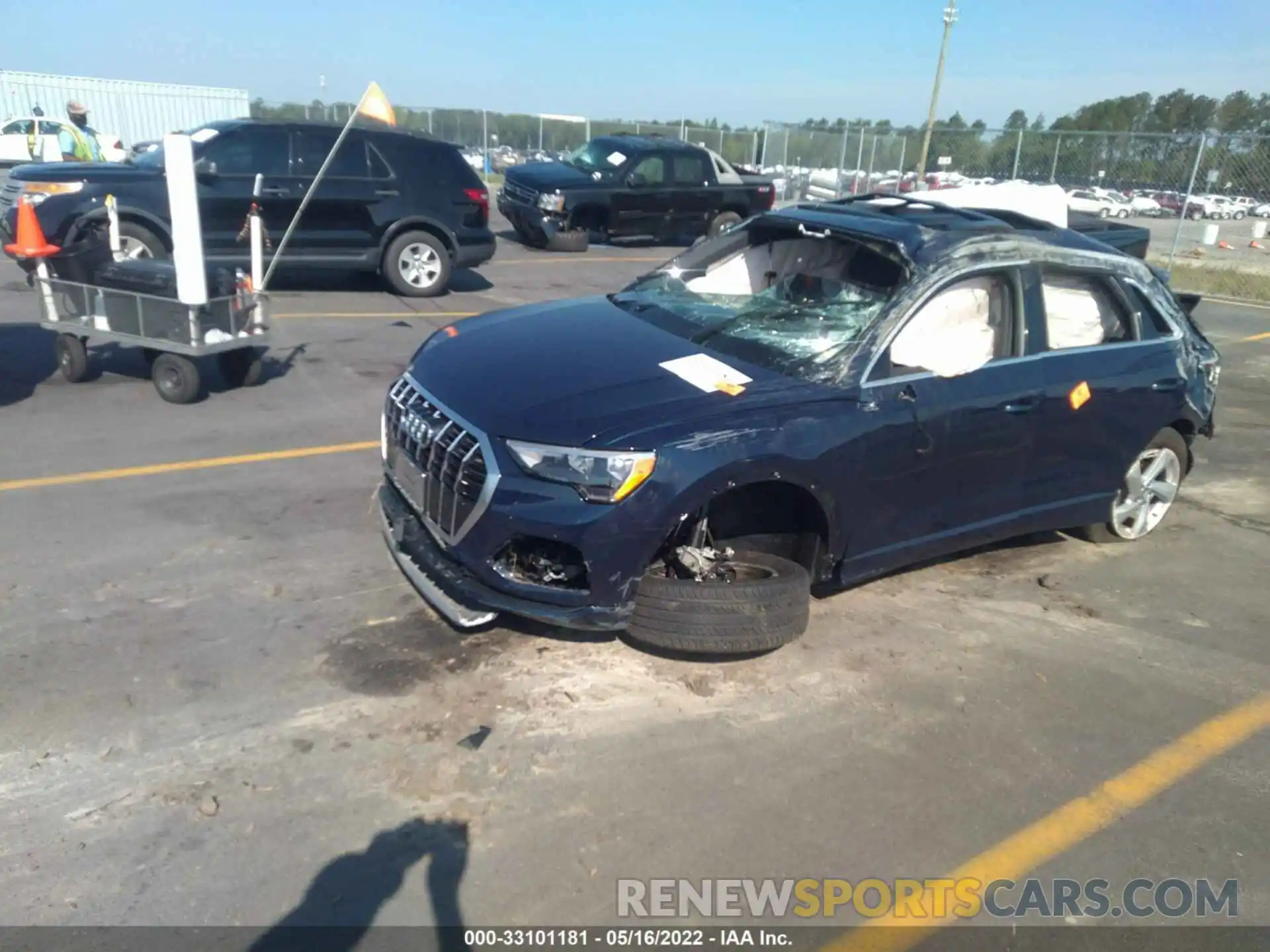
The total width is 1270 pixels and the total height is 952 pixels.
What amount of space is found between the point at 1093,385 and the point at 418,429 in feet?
10.5

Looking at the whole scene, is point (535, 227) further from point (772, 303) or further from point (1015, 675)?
point (1015, 675)

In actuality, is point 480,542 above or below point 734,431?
below

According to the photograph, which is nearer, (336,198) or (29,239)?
(29,239)

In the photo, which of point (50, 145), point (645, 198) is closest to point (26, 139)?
point (50, 145)

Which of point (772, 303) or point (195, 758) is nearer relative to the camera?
point (195, 758)

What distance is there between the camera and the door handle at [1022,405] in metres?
4.38

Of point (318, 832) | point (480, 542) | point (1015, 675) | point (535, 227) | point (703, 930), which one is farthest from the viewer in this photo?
point (535, 227)

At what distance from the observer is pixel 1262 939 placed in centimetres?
282

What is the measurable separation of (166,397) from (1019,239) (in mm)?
5520

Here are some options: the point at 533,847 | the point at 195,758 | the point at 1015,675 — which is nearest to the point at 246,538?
the point at 195,758

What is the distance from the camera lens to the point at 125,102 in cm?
3394

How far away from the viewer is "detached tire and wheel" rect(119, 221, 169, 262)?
9461 millimetres

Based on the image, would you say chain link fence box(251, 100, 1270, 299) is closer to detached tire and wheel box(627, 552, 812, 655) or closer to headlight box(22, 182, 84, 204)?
headlight box(22, 182, 84, 204)

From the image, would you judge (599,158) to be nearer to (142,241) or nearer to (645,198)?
(645,198)
